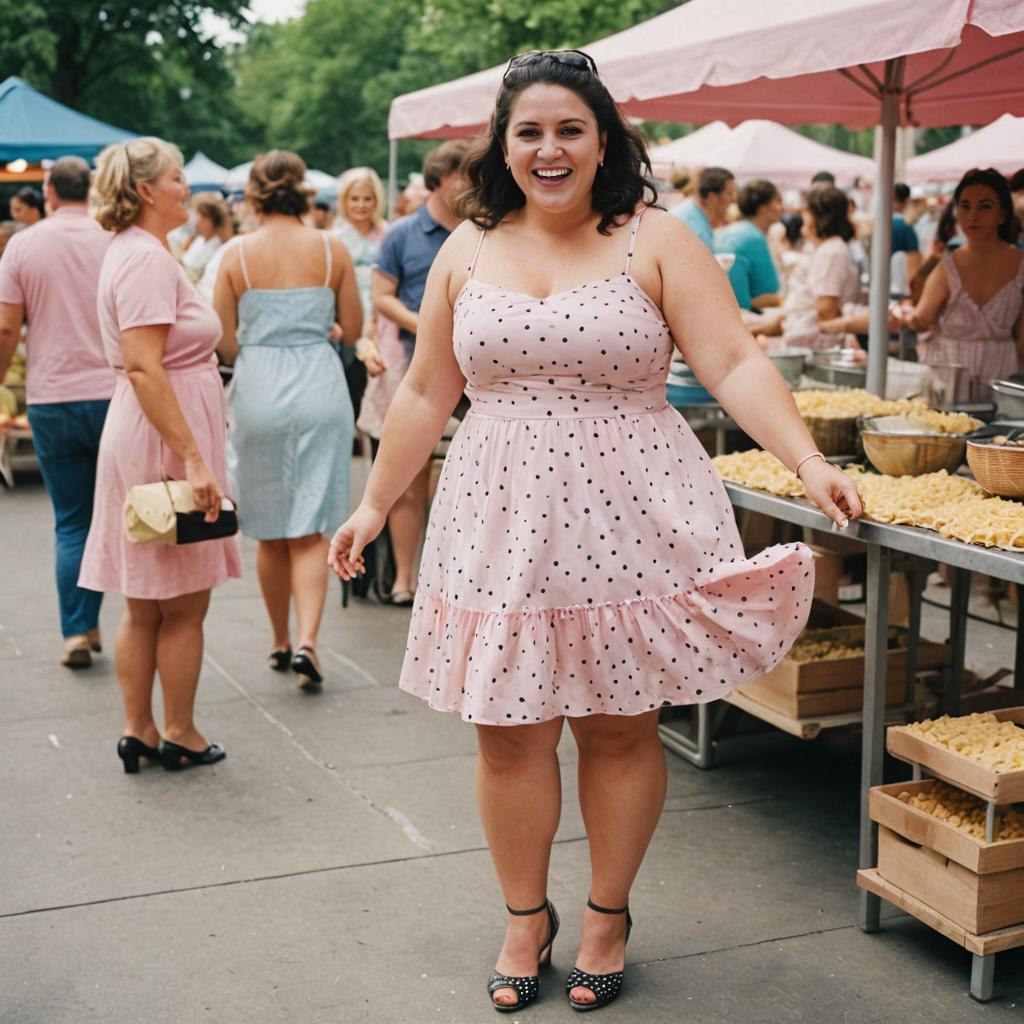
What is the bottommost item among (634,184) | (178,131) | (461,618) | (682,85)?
(461,618)

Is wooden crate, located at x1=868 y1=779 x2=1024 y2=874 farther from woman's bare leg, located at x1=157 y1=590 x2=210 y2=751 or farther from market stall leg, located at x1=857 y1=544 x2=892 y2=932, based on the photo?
woman's bare leg, located at x1=157 y1=590 x2=210 y2=751

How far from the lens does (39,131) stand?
13.7 metres

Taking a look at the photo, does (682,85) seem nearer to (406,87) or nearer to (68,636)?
(68,636)

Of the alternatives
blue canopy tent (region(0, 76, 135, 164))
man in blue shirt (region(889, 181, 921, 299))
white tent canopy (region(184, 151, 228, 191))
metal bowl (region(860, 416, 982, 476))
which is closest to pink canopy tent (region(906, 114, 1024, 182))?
man in blue shirt (region(889, 181, 921, 299))

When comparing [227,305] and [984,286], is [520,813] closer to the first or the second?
[227,305]

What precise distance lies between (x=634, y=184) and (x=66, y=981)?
2.22m

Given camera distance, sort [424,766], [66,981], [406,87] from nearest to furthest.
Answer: [66,981] → [424,766] → [406,87]

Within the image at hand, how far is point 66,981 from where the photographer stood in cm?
333

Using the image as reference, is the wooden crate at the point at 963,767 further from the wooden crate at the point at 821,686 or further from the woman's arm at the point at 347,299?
the woman's arm at the point at 347,299

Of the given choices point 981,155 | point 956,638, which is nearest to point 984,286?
point 956,638

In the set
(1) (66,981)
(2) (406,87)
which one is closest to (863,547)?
(1) (66,981)

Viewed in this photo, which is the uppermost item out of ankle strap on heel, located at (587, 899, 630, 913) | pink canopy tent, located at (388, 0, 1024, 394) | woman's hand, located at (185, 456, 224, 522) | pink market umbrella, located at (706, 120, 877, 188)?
pink market umbrella, located at (706, 120, 877, 188)

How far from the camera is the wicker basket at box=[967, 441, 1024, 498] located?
366cm

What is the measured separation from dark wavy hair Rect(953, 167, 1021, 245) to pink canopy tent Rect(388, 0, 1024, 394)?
1.35 ft
